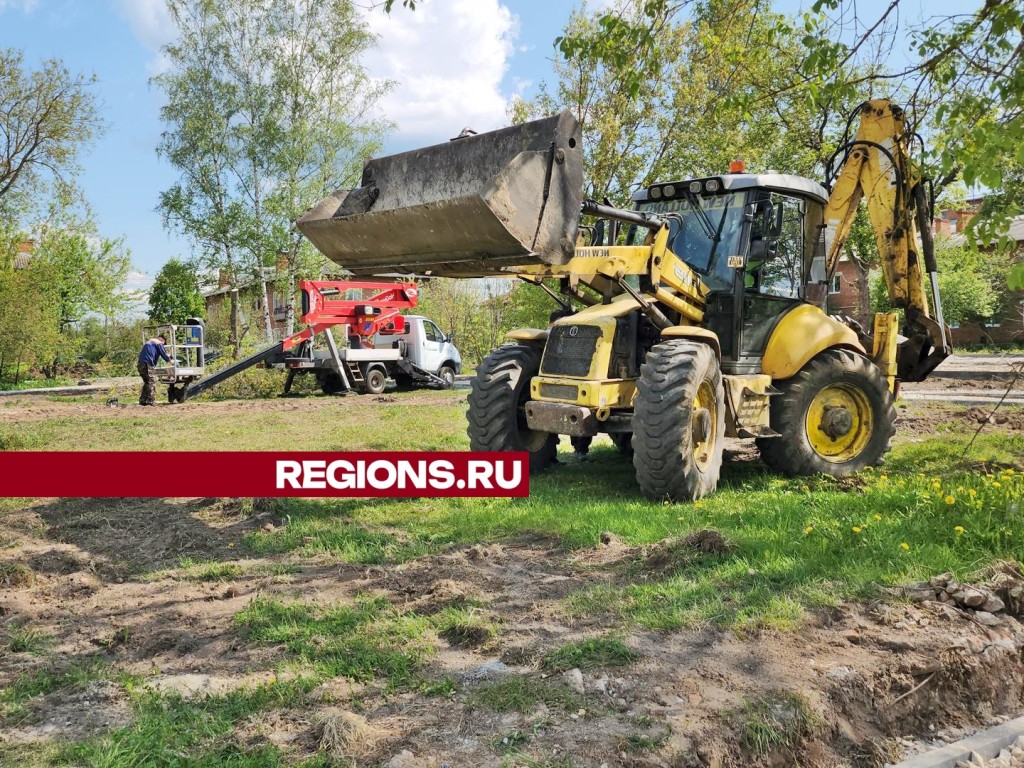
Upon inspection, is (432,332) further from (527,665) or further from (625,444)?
(527,665)

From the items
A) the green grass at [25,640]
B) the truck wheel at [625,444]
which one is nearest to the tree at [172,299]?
the truck wheel at [625,444]

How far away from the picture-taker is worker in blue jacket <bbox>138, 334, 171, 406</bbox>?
16.7 metres

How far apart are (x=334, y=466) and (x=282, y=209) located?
1953 centimetres

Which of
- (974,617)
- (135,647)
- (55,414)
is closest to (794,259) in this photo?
(974,617)

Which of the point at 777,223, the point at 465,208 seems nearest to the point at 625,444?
the point at 777,223

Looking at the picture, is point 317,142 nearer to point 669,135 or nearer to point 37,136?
point 37,136

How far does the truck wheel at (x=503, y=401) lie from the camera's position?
7.89 metres

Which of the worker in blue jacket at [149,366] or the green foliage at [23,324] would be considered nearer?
the worker in blue jacket at [149,366]

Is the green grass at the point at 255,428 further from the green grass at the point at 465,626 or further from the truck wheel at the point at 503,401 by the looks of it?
the green grass at the point at 465,626

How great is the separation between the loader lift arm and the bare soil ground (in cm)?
508

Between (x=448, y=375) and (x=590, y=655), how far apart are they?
18013mm

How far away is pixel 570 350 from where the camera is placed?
7.57m

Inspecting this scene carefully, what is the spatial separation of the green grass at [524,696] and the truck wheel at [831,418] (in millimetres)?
5050

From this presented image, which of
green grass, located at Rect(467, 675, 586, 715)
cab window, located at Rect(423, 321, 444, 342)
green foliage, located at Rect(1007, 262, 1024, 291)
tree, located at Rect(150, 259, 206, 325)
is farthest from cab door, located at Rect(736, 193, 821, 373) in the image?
tree, located at Rect(150, 259, 206, 325)
